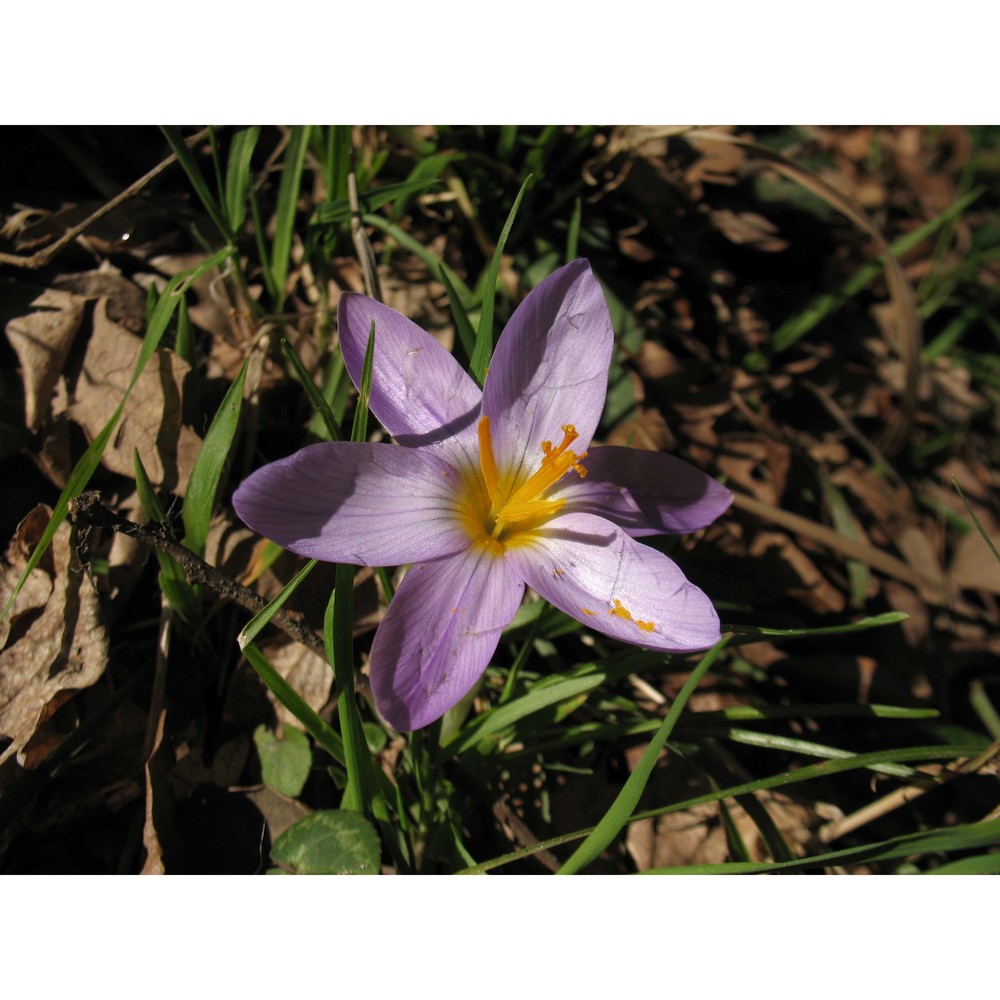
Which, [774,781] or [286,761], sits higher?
[774,781]

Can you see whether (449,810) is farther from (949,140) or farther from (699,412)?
(949,140)

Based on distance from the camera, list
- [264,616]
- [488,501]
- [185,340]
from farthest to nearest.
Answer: [185,340] → [488,501] → [264,616]

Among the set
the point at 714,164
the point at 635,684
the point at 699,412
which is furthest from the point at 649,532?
the point at 714,164

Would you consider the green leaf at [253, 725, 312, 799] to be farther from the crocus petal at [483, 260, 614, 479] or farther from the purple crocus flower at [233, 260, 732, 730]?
the crocus petal at [483, 260, 614, 479]

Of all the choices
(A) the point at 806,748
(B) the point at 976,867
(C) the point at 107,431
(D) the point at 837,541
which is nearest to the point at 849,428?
(D) the point at 837,541

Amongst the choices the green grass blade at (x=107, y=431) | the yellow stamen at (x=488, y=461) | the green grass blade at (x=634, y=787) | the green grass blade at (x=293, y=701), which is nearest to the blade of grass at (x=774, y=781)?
the green grass blade at (x=634, y=787)

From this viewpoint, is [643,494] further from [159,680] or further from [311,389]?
[159,680]

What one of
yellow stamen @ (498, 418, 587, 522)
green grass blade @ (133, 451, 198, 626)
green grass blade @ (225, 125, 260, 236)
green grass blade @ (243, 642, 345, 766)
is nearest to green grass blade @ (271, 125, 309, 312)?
green grass blade @ (225, 125, 260, 236)
